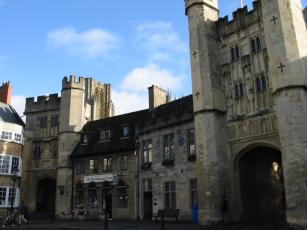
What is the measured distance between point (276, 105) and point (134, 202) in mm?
15792

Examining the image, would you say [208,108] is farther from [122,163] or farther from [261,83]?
[122,163]

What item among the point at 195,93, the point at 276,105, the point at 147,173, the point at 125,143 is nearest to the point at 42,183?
the point at 125,143

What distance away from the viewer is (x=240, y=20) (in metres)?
24.1

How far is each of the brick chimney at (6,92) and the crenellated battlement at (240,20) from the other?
28842mm

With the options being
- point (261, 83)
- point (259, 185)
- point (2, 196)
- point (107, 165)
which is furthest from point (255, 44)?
point (2, 196)

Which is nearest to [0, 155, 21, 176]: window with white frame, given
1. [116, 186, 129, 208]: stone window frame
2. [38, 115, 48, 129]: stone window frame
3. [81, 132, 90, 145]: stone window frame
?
[38, 115, 48, 129]: stone window frame

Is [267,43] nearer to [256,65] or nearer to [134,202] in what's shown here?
[256,65]

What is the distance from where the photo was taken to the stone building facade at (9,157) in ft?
117

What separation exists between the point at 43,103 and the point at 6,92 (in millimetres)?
5749

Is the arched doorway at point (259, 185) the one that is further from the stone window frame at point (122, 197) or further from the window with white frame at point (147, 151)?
the stone window frame at point (122, 197)

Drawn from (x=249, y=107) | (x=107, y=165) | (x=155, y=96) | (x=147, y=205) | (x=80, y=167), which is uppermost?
(x=155, y=96)

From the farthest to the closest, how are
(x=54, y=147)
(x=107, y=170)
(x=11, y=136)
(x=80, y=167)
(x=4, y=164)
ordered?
(x=54, y=147), (x=11, y=136), (x=4, y=164), (x=80, y=167), (x=107, y=170)

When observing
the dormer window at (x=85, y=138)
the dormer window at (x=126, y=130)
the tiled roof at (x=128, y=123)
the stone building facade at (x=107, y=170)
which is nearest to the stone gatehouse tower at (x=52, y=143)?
the dormer window at (x=85, y=138)

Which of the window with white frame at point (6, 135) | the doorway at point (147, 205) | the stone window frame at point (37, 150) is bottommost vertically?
the doorway at point (147, 205)
